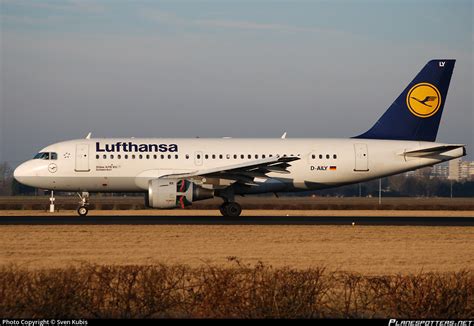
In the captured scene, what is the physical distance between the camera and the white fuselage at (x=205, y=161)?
120ft

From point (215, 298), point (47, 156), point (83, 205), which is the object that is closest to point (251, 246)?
point (215, 298)

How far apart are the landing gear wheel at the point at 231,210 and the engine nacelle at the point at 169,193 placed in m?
2.48

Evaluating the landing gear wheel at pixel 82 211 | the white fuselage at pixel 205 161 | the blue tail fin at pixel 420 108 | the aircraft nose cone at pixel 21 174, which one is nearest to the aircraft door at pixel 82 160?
the white fuselage at pixel 205 161

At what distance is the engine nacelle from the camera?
33.3 metres

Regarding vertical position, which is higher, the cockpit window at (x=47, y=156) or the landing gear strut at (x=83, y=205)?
the cockpit window at (x=47, y=156)

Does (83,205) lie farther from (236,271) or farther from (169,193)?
(236,271)

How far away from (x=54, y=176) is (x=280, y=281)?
2600 cm

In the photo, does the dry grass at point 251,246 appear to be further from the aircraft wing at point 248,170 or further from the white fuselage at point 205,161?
the white fuselage at point 205,161

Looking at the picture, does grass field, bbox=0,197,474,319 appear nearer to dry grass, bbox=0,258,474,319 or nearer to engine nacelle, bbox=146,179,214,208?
dry grass, bbox=0,258,474,319

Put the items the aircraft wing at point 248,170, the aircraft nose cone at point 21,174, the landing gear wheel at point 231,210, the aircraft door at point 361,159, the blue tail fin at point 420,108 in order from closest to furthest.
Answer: the aircraft wing at point 248,170 < the landing gear wheel at point 231,210 < the aircraft nose cone at point 21,174 < the aircraft door at point 361,159 < the blue tail fin at point 420,108

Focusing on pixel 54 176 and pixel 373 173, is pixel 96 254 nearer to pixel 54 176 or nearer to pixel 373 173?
pixel 54 176

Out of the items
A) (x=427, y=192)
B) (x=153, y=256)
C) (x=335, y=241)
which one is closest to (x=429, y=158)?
(x=335, y=241)

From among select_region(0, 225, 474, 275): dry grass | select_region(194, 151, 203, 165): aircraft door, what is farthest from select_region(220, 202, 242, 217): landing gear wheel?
select_region(0, 225, 474, 275): dry grass

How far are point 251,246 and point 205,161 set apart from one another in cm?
1414
